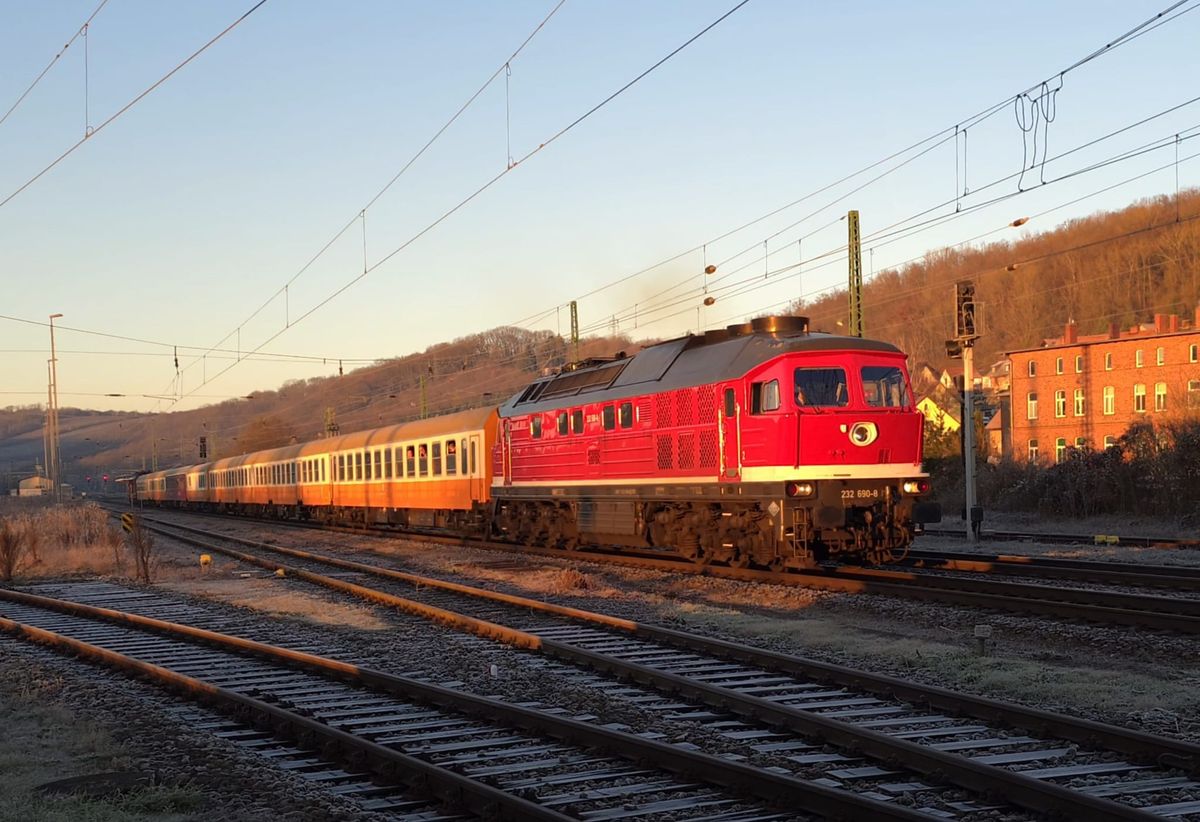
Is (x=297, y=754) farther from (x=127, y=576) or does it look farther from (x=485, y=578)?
(x=127, y=576)

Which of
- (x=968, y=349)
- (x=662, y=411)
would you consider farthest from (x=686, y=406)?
(x=968, y=349)

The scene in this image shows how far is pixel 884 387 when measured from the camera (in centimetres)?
1880

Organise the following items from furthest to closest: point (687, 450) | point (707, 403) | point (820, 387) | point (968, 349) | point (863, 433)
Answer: point (968, 349), point (687, 450), point (707, 403), point (863, 433), point (820, 387)

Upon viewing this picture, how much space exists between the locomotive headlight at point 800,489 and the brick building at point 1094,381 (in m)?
63.0

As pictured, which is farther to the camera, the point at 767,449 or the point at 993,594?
the point at 767,449

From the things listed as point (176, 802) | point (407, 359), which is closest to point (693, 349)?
point (176, 802)

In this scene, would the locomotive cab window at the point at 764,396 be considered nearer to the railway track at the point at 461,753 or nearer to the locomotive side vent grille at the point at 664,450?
the locomotive side vent grille at the point at 664,450

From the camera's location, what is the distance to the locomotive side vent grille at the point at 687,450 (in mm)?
19844

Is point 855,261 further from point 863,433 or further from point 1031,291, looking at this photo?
point 1031,291

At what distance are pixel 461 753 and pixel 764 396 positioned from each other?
36.0 feet

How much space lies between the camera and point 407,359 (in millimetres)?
134625

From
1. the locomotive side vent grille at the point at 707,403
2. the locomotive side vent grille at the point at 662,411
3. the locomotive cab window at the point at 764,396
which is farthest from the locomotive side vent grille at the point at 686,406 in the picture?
the locomotive cab window at the point at 764,396

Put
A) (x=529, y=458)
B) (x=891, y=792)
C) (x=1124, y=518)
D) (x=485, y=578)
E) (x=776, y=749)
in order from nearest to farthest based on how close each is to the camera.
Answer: (x=891, y=792) < (x=776, y=749) < (x=485, y=578) < (x=529, y=458) < (x=1124, y=518)

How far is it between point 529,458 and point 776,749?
1943 cm
